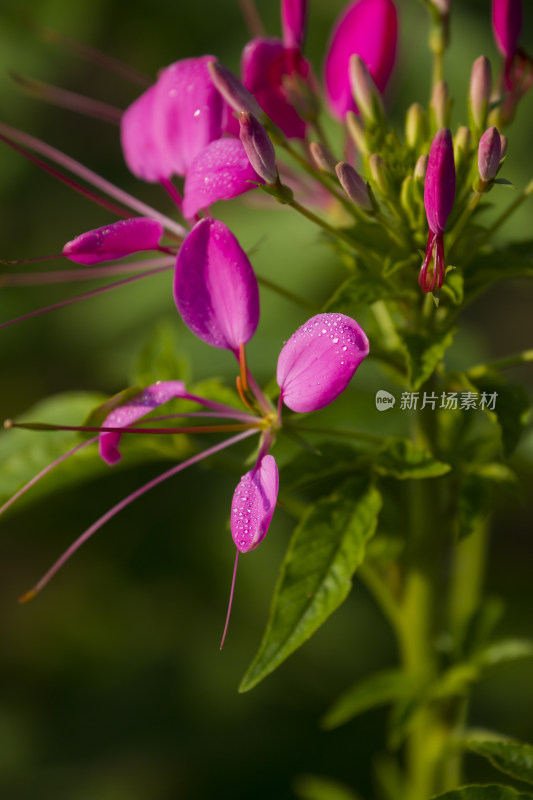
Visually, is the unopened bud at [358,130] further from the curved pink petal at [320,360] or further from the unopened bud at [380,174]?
the curved pink petal at [320,360]

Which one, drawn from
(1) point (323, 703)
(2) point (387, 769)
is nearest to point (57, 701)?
(1) point (323, 703)

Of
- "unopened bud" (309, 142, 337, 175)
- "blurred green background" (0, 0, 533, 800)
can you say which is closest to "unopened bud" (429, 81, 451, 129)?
"unopened bud" (309, 142, 337, 175)

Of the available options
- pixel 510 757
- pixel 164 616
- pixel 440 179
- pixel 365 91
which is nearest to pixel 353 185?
pixel 440 179

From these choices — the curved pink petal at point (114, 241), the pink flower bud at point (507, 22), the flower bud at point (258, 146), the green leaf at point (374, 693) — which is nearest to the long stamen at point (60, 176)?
the curved pink petal at point (114, 241)

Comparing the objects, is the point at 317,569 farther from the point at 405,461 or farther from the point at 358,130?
the point at 358,130

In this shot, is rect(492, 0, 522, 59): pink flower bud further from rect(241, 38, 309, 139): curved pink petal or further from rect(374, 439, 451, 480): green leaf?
rect(374, 439, 451, 480): green leaf

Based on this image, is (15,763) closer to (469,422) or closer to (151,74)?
(469,422)
